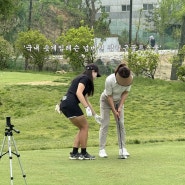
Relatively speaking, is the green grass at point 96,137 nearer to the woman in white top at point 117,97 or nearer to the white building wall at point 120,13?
the woman in white top at point 117,97

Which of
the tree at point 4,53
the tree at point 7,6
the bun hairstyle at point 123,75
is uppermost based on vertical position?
the tree at point 7,6

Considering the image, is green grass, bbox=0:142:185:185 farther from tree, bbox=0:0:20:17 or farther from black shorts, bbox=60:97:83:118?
tree, bbox=0:0:20:17

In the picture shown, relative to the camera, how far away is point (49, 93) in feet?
79.7

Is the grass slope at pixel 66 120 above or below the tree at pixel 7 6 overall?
below

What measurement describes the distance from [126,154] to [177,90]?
1669cm

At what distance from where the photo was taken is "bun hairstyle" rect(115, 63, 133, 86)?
9.70 metres

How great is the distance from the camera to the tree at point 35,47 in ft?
125

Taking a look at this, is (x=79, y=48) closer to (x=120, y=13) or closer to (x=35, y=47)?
(x=35, y=47)

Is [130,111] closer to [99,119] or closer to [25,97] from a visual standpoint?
[25,97]

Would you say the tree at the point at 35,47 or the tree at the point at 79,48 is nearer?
the tree at the point at 79,48

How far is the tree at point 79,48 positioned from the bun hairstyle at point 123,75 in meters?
24.8

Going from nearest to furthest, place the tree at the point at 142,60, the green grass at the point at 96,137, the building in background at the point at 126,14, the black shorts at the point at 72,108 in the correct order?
the green grass at the point at 96,137
the black shorts at the point at 72,108
the tree at the point at 142,60
the building in background at the point at 126,14

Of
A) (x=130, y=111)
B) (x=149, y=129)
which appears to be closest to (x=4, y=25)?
(x=130, y=111)

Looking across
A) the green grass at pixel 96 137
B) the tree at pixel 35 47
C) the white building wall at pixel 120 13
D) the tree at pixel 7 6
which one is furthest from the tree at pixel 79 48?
the white building wall at pixel 120 13
